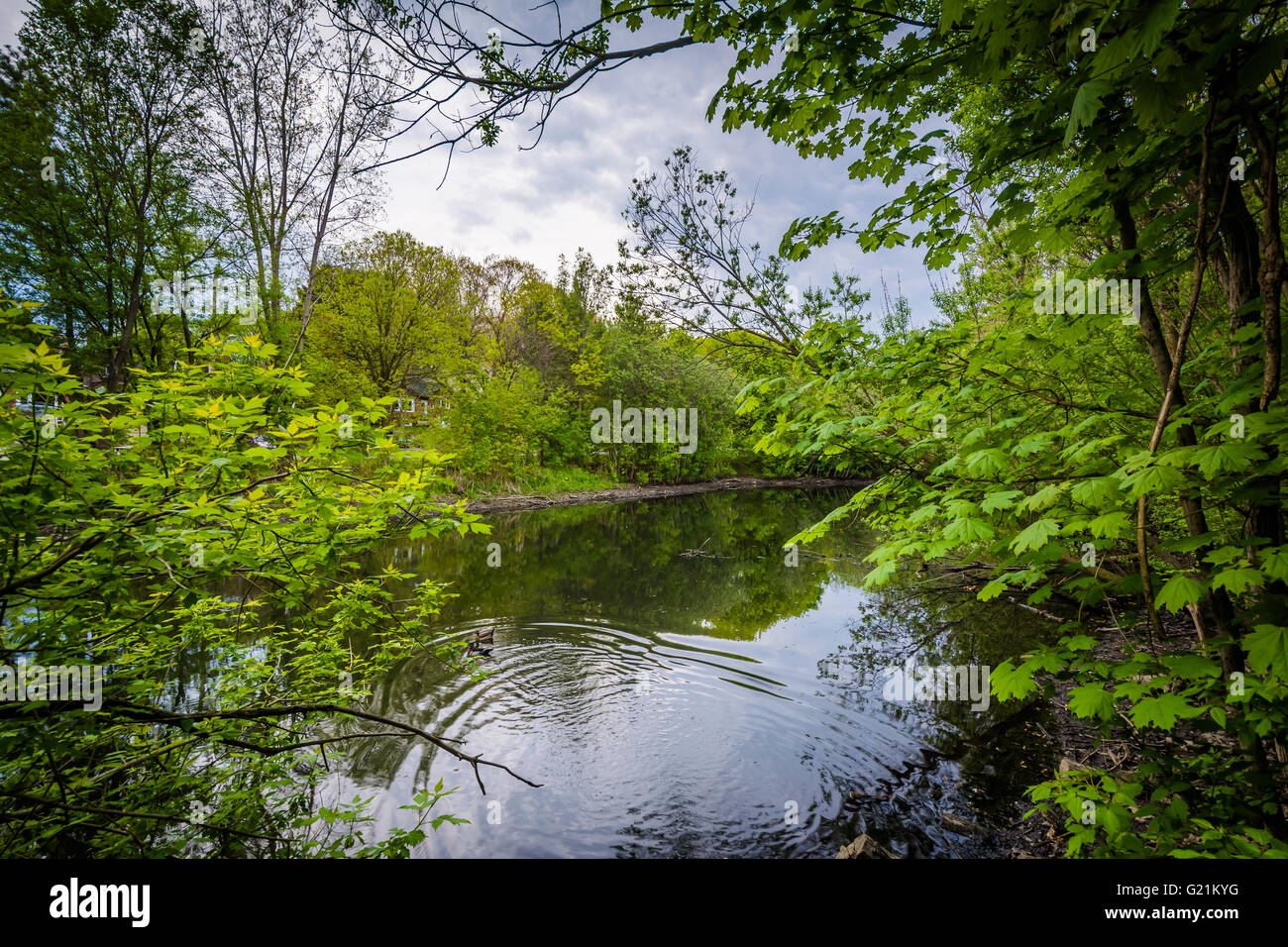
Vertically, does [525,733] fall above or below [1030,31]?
below

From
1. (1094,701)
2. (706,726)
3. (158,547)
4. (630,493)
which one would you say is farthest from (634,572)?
(630,493)

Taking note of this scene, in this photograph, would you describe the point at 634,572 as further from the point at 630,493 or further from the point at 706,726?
the point at 630,493

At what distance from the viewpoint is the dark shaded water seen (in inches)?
169

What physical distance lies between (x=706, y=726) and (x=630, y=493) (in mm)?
27407

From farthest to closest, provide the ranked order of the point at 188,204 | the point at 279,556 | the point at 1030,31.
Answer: the point at 188,204
the point at 279,556
the point at 1030,31

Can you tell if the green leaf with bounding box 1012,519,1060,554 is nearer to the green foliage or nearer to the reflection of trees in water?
the green foliage

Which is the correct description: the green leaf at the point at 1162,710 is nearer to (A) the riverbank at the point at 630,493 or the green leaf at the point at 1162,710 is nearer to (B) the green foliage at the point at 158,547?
(B) the green foliage at the point at 158,547

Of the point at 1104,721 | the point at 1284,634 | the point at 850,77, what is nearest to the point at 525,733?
the point at 1104,721

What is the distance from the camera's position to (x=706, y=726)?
19.8ft

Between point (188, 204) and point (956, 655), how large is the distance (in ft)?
65.6

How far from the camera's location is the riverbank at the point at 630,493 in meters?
25.3

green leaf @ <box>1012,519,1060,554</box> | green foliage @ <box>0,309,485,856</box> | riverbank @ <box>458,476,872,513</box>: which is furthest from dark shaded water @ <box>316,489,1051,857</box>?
riverbank @ <box>458,476,872,513</box>
